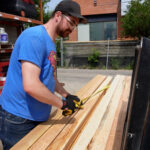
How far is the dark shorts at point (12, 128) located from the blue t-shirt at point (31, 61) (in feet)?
0.19

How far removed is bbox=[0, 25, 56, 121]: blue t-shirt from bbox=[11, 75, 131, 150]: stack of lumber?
0.62 ft

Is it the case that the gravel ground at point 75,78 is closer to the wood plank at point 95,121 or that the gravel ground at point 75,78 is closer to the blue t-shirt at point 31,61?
the wood plank at point 95,121

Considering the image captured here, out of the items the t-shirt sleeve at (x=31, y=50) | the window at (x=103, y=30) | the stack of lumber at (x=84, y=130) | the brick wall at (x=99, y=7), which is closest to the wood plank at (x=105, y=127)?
the stack of lumber at (x=84, y=130)

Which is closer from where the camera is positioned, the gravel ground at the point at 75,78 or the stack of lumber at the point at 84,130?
the stack of lumber at the point at 84,130

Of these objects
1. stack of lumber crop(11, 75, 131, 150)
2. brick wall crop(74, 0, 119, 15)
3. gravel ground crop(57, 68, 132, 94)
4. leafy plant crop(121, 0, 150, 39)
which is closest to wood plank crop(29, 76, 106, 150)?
stack of lumber crop(11, 75, 131, 150)

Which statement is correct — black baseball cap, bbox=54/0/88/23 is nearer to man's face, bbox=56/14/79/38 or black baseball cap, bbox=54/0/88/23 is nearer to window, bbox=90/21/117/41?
man's face, bbox=56/14/79/38

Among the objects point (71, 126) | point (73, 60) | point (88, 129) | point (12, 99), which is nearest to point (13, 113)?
point (12, 99)

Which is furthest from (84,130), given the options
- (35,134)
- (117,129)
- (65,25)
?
(65,25)

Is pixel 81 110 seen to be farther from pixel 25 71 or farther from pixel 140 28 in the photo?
pixel 140 28

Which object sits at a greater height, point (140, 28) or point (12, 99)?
point (140, 28)

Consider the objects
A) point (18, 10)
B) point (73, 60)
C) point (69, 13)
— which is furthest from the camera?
point (73, 60)

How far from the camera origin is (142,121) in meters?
1.00

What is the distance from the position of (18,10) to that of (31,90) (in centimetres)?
411

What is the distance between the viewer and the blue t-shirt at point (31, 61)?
1.44 m
